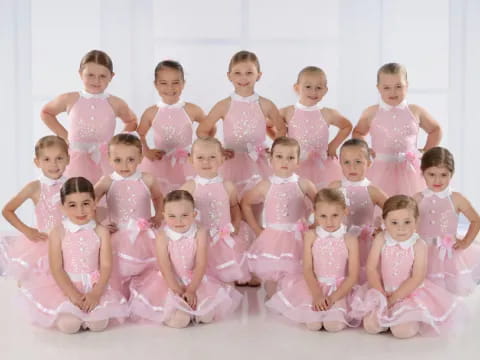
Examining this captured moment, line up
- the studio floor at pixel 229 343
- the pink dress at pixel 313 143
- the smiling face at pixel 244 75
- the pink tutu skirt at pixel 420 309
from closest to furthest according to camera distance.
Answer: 1. the studio floor at pixel 229 343
2. the pink tutu skirt at pixel 420 309
3. the smiling face at pixel 244 75
4. the pink dress at pixel 313 143

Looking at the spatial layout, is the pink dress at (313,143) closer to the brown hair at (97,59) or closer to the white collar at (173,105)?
the white collar at (173,105)

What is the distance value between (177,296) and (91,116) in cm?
114

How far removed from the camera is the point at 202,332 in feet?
11.1

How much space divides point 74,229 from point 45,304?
355 millimetres

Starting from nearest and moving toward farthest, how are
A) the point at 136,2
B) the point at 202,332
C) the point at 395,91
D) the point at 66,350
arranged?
the point at 66,350 < the point at 202,332 < the point at 395,91 < the point at 136,2

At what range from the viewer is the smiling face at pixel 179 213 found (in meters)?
3.46

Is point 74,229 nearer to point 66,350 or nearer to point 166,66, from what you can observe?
point 66,350

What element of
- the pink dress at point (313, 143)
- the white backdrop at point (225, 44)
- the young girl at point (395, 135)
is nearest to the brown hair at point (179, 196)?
the pink dress at point (313, 143)

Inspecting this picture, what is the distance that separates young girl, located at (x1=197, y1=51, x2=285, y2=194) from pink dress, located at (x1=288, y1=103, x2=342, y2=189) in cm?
10

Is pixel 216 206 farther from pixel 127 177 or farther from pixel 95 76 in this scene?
pixel 95 76

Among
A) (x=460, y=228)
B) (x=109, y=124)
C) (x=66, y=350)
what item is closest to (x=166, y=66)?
(x=109, y=124)

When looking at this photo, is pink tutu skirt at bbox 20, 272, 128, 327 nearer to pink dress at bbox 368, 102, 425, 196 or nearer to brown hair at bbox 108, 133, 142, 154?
brown hair at bbox 108, 133, 142, 154

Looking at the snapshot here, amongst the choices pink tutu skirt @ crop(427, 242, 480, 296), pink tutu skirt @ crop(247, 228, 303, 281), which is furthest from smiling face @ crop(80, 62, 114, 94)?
pink tutu skirt @ crop(427, 242, 480, 296)

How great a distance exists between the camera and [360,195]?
12.2 feet
